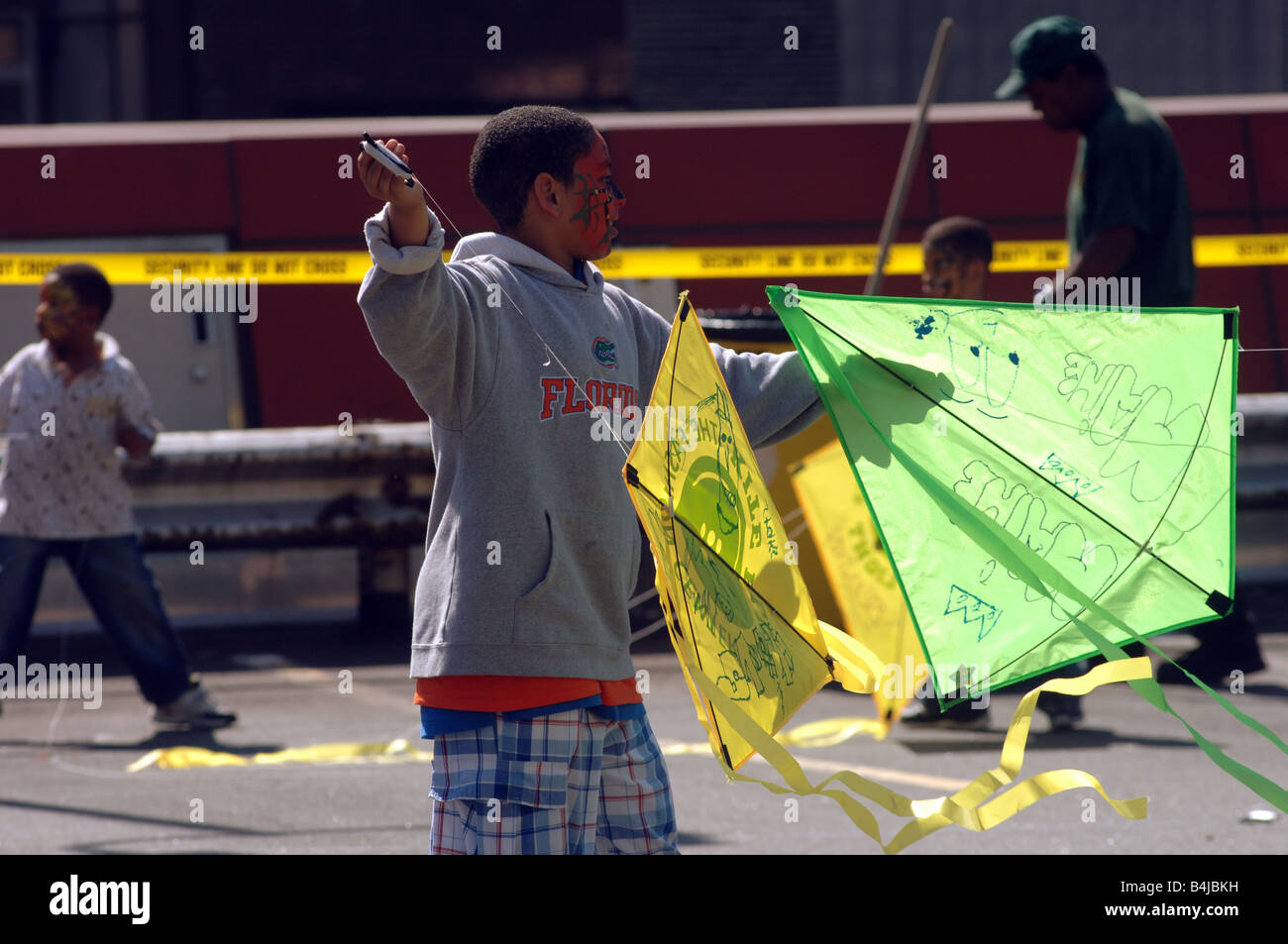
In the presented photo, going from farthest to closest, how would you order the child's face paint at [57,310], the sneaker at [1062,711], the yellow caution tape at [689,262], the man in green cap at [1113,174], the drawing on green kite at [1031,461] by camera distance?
the yellow caution tape at [689,262] → the child's face paint at [57,310] → the sneaker at [1062,711] → the man in green cap at [1113,174] → the drawing on green kite at [1031,461]

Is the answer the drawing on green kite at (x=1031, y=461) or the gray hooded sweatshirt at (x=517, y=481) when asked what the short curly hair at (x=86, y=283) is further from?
the drawing on green kite at (x=1031, y=461)

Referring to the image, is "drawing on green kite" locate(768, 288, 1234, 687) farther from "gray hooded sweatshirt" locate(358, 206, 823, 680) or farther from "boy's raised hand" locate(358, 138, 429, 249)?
"boy's raised hand" locate(358, 138, 429, 249)

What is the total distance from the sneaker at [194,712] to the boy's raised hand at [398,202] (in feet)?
14.9

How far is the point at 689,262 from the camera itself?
1080 centimetres

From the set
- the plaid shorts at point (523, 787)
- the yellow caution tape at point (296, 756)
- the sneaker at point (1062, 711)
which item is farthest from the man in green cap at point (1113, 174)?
the plaid shorts at point (523, 787)

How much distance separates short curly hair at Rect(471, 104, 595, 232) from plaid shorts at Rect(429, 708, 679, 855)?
911 mm

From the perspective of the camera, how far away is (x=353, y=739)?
6.52 meters

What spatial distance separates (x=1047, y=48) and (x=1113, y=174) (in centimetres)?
54

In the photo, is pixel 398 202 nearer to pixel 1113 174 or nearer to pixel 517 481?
pixel 517 481

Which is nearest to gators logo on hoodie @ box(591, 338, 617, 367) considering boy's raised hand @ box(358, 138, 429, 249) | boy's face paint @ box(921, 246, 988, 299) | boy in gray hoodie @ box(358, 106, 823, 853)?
boy in gray hoodie @ box(358, 106, 823, 853)

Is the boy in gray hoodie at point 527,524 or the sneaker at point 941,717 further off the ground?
the boy in gray hoodie at point 527,524

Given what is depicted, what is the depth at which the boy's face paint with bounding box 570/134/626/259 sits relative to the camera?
2.97 meters

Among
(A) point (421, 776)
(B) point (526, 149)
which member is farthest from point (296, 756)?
(B) point (526, 149)

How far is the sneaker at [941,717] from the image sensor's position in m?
6.49
